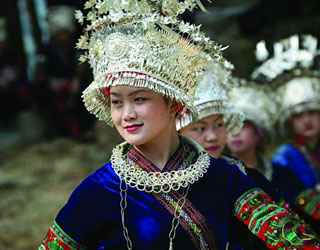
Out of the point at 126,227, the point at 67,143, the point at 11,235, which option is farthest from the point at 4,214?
the point at 126,227

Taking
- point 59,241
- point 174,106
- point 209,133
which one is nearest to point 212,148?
point 209,133

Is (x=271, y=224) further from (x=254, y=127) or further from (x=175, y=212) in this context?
(x=254, y=127)

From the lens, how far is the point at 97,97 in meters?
2.52

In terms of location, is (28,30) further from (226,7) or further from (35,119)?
(226,7)

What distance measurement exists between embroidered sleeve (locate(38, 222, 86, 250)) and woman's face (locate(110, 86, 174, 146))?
0.52 metres

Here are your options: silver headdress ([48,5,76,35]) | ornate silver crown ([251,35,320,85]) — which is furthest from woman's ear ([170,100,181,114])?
silver headdress ([48,5,76,35])

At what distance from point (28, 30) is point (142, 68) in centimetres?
648

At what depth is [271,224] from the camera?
2258 mm

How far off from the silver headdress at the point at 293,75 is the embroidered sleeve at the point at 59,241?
2.83 m

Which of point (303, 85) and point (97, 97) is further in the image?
point (303, 85)

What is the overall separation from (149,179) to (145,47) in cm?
61

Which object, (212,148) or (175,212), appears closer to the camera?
(175,212)

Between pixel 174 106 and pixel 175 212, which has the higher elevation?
pixel 174 106

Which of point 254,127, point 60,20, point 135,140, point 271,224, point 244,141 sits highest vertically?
point 60,20
